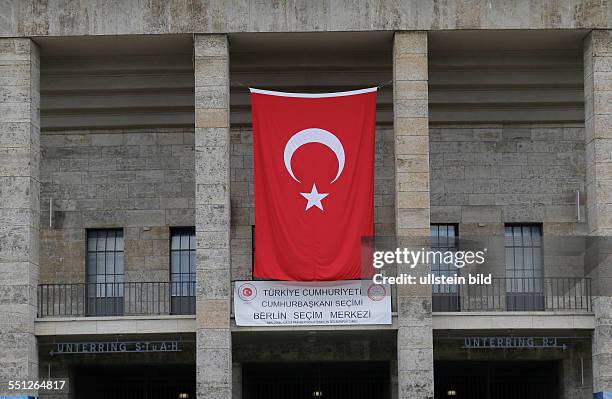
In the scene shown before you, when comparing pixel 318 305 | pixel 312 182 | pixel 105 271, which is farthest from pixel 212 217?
pixel 105 271

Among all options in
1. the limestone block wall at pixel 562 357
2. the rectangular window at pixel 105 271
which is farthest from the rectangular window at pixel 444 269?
the rectangular window at pixel 105 271

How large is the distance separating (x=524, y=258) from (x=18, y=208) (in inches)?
503

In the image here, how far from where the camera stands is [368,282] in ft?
93.7

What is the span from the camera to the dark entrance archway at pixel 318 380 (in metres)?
34.0

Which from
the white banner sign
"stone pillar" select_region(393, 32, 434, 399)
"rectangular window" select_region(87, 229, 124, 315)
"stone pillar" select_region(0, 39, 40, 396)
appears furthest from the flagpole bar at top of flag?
"rectangular window" select_region(87, 229, 124, 315)

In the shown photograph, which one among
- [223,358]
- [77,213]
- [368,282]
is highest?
[77,213]

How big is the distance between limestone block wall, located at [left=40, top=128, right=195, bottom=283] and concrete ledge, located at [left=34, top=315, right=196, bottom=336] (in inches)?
147

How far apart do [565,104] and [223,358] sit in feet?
36.7

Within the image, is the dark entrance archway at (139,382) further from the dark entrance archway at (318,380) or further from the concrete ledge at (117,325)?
the concrete ledge at (117,325)

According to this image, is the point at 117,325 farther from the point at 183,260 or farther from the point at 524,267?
the point at 524,267

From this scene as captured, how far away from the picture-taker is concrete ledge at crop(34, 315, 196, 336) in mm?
28672

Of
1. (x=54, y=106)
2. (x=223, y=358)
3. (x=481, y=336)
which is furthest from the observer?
(x=54, y=106)

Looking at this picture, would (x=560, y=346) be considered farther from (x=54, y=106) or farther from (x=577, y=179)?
(x=54, y=106)

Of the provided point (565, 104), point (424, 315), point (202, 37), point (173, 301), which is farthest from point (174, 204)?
point (565, 104)
